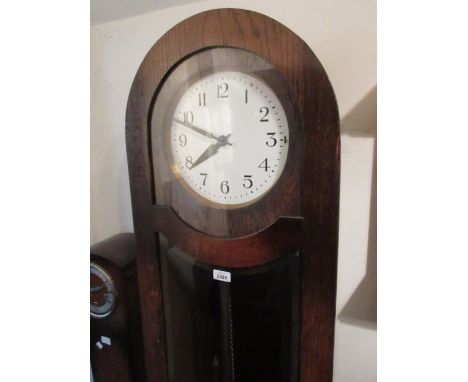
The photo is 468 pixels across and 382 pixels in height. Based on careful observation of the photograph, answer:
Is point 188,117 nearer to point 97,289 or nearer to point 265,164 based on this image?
point 265,164

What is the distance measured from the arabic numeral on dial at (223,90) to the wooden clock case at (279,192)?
0.22 ft

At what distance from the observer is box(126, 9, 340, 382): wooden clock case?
466mm

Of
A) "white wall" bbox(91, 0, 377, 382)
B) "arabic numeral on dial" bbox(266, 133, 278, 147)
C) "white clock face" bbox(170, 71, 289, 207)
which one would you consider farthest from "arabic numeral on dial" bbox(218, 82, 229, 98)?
"white wall" bbox(91, 0, 377, 382)

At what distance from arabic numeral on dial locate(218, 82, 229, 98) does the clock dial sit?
54 cm

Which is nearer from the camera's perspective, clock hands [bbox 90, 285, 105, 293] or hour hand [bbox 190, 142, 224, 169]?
hour hand [bbox 190, 142, 224, 169]

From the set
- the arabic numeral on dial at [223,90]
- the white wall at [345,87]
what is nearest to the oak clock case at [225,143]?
the arabic numeral on dial at [223,90]

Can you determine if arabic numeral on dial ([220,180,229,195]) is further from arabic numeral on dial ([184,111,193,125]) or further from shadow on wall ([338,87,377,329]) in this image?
shadow on wall ([338,87,377,329])

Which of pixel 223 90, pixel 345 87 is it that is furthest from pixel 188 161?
pixel 345 87

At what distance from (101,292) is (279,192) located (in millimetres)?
570
